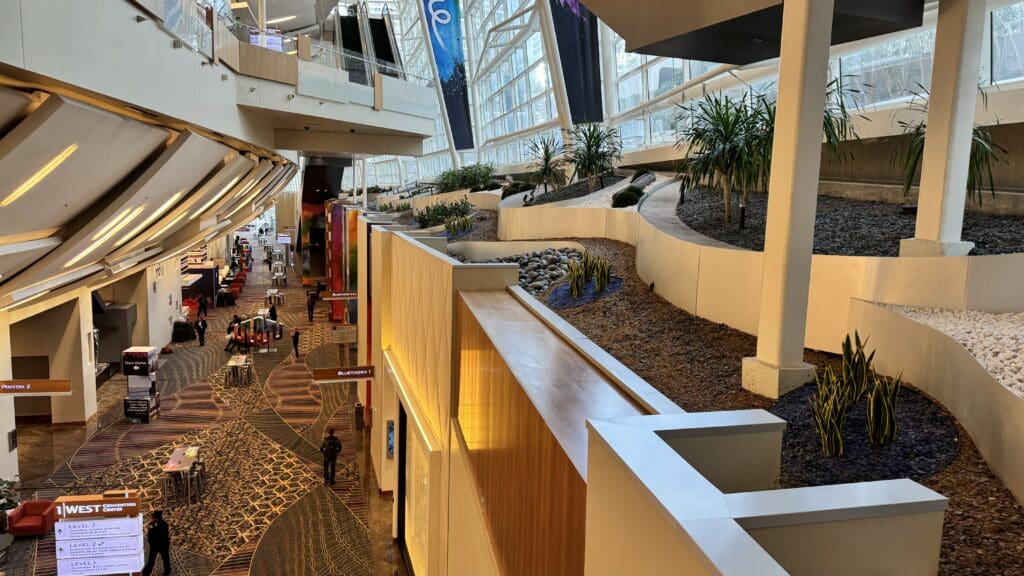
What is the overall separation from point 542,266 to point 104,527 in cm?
690

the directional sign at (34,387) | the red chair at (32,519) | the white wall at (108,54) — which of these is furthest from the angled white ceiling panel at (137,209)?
the red chair at (32,519)

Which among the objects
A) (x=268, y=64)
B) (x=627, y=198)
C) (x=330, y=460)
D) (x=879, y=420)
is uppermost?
(x=268, y=64)

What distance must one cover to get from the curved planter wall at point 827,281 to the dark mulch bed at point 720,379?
0.60ft

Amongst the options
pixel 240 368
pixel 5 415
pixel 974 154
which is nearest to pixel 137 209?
pixel 5 415

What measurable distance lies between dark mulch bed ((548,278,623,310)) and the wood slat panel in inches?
130

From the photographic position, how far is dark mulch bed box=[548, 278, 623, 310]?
8531 millimetres

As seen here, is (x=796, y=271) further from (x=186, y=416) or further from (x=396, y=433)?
(x=186, y=416)

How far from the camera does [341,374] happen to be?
10812mm

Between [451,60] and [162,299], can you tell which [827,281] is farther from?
[451,60]

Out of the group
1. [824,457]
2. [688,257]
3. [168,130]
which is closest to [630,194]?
[688,257]

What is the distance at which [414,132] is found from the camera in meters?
19.2

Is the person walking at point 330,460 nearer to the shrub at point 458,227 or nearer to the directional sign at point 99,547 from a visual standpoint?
the directional sign at point 99,547

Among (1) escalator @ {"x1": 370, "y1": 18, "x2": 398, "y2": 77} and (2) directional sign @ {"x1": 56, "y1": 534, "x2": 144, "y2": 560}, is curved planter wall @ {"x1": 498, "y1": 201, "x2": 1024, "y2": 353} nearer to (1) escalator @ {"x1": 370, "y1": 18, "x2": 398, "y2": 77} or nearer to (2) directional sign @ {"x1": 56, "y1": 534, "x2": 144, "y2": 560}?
(2) directional sign @ {"x1": 56, "y1": 534, "x2": 144, "y2": 560}

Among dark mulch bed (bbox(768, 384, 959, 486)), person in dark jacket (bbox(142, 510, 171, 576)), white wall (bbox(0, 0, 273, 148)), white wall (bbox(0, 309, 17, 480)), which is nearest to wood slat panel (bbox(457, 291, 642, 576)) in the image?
dark mulch bed (bbox(768, 384, 959, 486))
